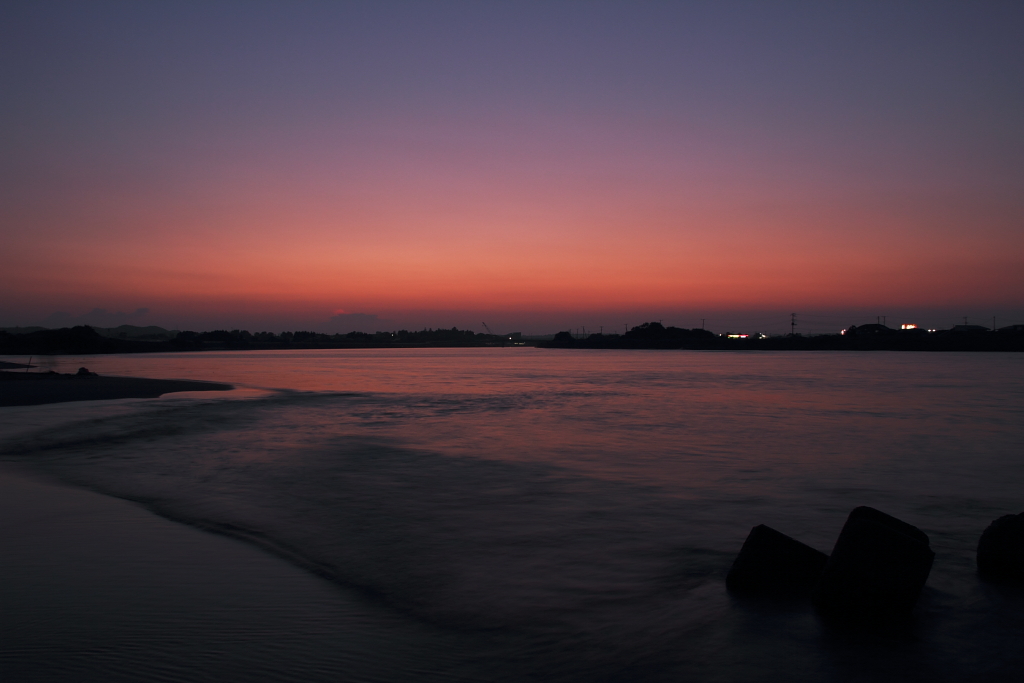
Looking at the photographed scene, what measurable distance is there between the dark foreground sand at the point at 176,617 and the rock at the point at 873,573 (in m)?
2.74

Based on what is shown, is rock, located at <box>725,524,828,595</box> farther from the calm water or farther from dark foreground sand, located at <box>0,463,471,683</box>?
dark foreground sand, located at <box>0,463,471,683</box>

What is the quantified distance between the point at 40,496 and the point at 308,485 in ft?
10.9

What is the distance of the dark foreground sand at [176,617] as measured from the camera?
13.0 feet

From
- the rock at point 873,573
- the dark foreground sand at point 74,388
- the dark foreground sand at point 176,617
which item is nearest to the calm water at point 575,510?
the dark foreground sand at point 176,617

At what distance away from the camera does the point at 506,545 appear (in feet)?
22.9

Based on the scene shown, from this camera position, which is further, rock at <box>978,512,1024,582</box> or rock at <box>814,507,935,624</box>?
rock at <box>978,512,1024,582</box>

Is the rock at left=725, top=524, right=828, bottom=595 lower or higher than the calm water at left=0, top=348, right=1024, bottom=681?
higher

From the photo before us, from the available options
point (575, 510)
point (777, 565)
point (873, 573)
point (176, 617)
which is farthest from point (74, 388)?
point (873, 573)

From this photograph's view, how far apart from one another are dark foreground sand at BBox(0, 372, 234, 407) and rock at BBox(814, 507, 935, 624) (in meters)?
23.0

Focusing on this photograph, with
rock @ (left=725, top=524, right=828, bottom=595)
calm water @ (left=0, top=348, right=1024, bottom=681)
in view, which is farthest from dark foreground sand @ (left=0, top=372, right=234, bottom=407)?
rock @ (left=725, top=524, right=828, bottom=595)

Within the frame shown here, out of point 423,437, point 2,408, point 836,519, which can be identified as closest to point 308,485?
point 423,437

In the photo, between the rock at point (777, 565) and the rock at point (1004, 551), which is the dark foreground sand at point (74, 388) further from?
the rock at point (1004, 551)

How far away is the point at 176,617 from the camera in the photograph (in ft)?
15.4

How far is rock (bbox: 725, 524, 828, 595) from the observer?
521 cm
